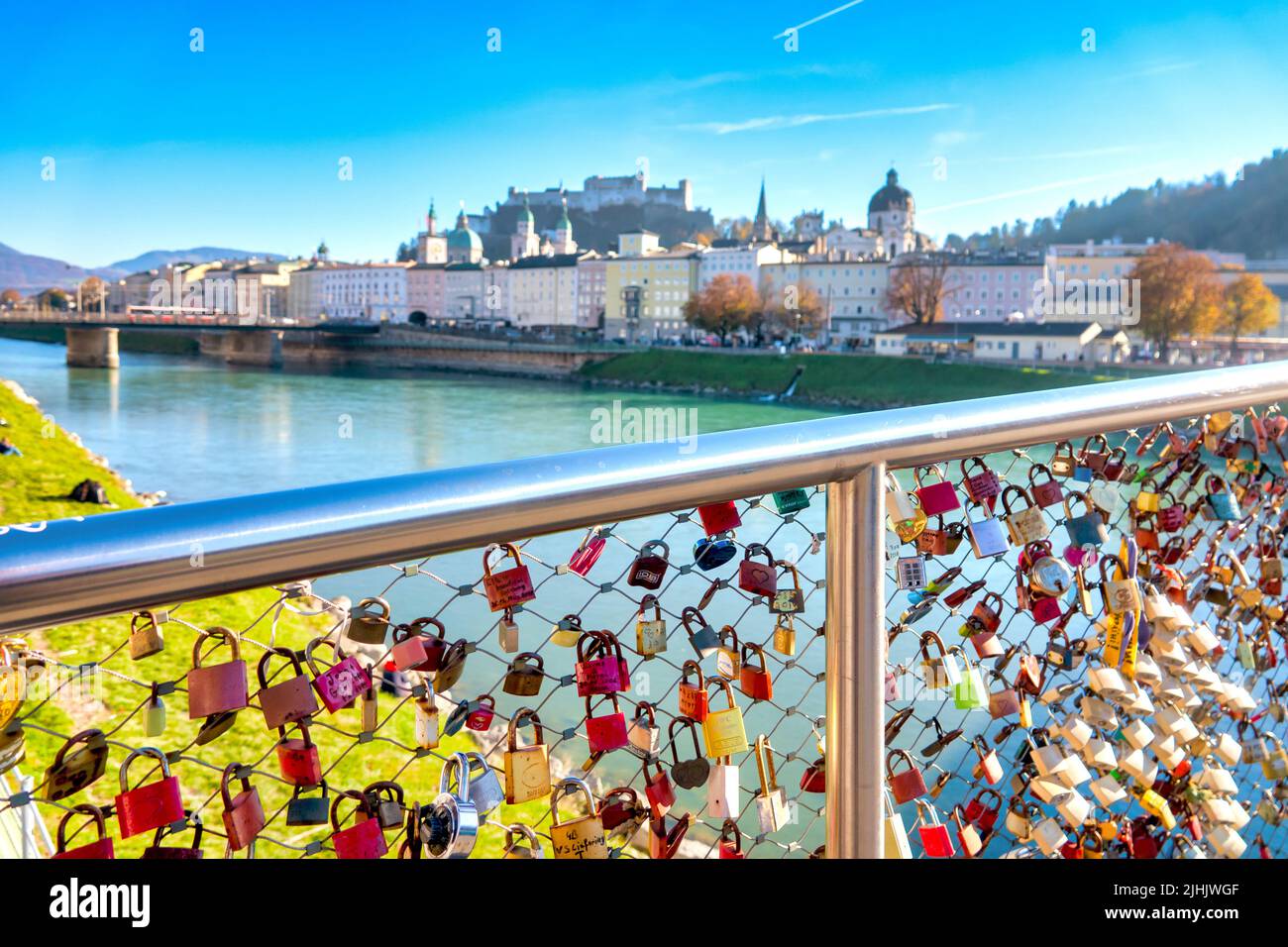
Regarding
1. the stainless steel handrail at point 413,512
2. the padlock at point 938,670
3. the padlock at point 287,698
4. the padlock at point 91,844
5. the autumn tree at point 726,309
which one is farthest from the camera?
the autumn tree at point 726,309

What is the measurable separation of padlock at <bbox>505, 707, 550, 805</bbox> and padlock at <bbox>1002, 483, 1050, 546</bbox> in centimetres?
85

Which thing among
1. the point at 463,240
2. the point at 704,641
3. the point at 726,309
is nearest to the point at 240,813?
the point at 704,641

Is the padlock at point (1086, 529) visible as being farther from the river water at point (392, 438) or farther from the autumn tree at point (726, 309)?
the autumn tree at point (726, 309)

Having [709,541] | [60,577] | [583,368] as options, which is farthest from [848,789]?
[583,368]

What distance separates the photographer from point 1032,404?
1430 millimetres

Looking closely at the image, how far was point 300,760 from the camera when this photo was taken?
1074 mm

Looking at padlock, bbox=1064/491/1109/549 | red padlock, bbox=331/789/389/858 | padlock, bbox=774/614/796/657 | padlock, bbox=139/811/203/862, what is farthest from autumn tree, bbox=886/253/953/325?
padlock, bbox=139/811/203/862

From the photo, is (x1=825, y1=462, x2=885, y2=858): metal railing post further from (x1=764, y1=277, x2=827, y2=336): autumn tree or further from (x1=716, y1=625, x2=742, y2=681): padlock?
(x1=764, y1=277, x2=827, y2=336): autumn tree

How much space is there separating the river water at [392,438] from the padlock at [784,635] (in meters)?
0.17

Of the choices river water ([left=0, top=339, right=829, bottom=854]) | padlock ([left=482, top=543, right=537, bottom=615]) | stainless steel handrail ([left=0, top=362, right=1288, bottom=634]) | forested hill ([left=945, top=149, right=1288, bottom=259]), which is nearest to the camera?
stainless steel handrail ([left=0, top=362, right=1288, bottom=634])

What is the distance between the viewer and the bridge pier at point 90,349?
46.2 m

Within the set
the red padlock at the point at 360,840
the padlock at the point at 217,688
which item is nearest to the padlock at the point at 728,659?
the red padlock at the point at 360,840

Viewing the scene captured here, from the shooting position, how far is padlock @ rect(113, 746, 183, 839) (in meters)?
1.00

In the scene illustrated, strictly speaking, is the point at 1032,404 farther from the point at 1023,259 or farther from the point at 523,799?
the point at 1023,259
